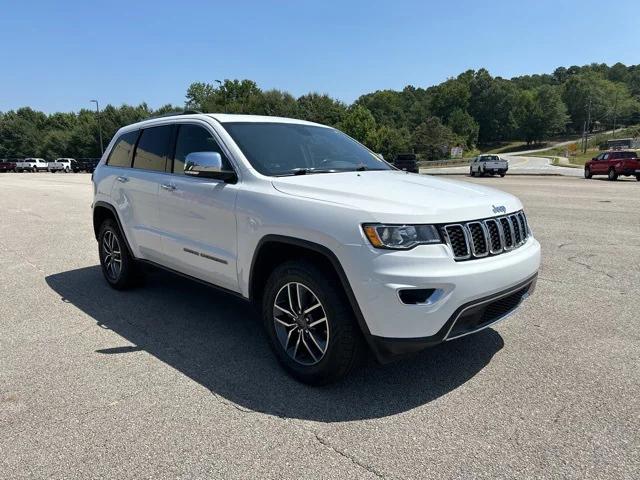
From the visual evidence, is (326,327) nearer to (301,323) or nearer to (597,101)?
(301,323)

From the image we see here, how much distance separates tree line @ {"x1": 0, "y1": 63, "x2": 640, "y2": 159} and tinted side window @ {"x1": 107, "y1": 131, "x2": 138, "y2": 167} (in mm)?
74978

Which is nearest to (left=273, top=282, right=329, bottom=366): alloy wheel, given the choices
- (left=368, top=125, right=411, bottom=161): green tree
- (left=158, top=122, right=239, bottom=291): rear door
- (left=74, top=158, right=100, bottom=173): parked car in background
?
(left=158, top=122, right=239, bottom=291): rear door

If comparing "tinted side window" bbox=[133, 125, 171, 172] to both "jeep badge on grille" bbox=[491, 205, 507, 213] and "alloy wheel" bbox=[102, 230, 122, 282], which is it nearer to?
"alloy wheel" bbox=[102, 230, 122, 282]

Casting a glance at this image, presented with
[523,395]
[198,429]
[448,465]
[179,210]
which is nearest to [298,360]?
[198,429]

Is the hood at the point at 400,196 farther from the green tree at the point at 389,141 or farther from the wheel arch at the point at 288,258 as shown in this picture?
the green tree at the point at 389,141

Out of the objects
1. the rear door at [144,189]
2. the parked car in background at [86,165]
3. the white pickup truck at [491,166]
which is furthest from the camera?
the parked car in background at [86,165]

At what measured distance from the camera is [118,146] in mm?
5812

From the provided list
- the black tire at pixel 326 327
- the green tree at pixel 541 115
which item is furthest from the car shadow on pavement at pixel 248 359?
the green tree at pixel 541 115

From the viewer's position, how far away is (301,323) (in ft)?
11.1

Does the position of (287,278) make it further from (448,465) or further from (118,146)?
(118,146)

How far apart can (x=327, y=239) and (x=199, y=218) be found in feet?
4.93

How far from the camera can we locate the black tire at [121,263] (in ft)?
18.0

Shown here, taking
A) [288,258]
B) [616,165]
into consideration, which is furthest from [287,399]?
[616,165]

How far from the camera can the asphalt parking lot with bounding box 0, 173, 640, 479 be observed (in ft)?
8.41
